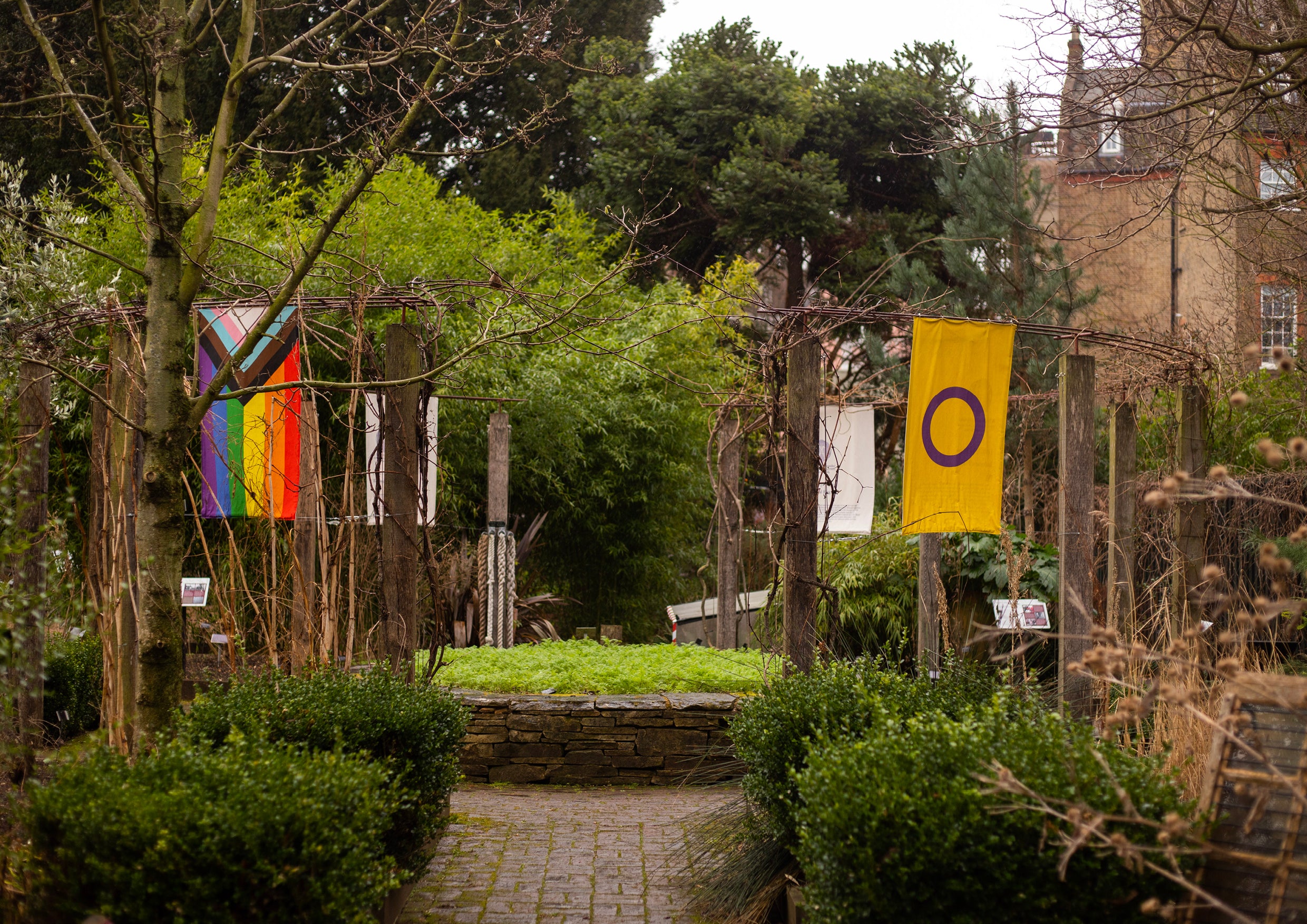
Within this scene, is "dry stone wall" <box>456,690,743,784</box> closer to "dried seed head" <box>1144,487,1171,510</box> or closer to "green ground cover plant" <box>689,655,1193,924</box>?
"green ground cover plant" <box>689,655,1193,924</box>

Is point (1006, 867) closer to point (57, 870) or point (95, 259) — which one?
point (57, 870)

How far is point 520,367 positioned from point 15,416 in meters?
6.91

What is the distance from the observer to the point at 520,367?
11906mm

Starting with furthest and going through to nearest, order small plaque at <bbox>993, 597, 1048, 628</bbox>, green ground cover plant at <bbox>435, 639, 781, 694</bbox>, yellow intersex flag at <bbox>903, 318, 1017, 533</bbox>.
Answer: green ground cover plant at <bbox>435, 639, 781, 694</bbox>
small plaque at <bbox>993, 597, 1048, 628</bbox>
yellow intersex flag at <bbox>903, 318, 1017, 533</bbox>

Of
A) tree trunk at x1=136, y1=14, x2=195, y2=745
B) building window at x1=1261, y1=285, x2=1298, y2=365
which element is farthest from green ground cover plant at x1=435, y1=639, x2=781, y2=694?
building window at x1=1261, y1=285, x2=1298, y2=365

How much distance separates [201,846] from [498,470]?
7.52m

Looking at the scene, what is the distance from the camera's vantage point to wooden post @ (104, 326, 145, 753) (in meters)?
4.86

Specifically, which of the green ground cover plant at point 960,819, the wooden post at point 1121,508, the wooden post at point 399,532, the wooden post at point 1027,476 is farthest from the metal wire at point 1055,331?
the wooden post at point 1027,476

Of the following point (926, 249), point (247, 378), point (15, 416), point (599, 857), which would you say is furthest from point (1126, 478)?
point (926, 249)

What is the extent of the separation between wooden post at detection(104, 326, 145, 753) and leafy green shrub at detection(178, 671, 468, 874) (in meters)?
0.92

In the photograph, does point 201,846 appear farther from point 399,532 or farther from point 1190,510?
point 1190,510

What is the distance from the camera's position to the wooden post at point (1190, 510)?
616cm

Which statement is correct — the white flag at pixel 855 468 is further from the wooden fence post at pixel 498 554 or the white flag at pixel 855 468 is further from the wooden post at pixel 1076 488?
the wooden fence post at pixel 498 554

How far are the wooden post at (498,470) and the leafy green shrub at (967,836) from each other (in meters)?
7.15
